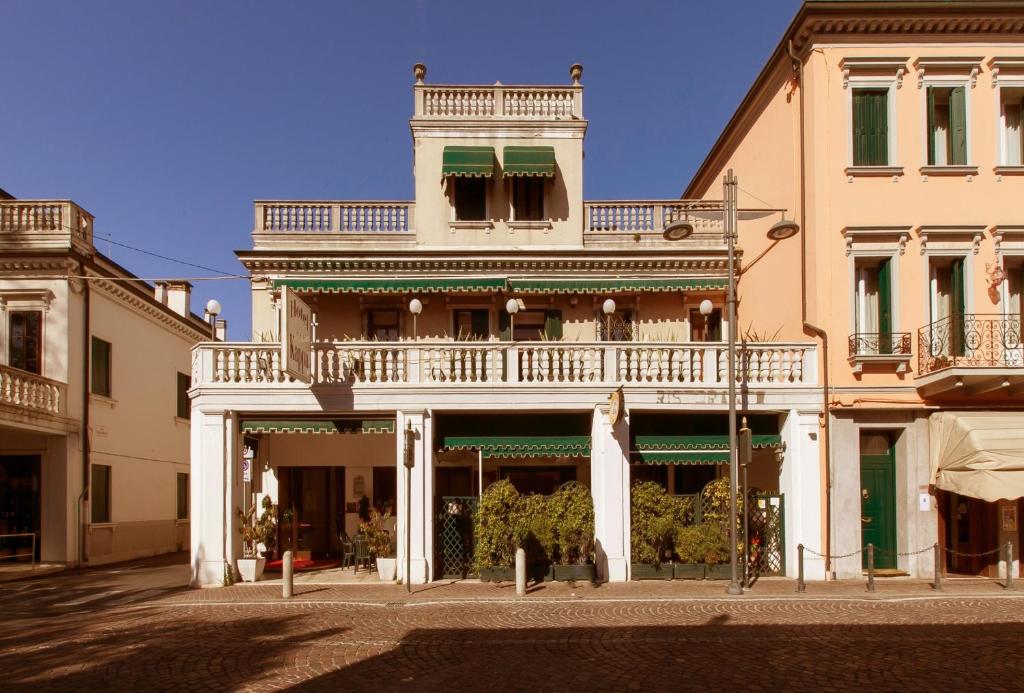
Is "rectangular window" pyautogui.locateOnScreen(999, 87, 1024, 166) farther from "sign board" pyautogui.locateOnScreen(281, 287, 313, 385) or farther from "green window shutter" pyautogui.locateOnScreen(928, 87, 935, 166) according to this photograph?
"sign board" pyautogui.locateOnScreen(281, 287, 313, 385)

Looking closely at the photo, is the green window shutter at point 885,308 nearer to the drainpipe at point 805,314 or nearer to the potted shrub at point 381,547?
the drainpipe at point 805,314

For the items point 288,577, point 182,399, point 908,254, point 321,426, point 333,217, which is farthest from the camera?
point 182,399

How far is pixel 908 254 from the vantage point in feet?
51.0

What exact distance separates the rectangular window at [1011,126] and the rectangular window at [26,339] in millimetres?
23478

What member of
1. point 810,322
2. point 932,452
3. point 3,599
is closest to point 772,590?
point 932,452

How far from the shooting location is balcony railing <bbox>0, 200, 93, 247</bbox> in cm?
1888

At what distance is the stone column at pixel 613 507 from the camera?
14.9 metres

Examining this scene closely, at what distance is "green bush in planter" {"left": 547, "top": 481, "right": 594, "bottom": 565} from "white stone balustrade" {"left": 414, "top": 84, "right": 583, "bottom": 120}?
10.2 m

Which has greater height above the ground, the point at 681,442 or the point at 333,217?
the point at 333,217

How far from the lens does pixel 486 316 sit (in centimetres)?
1873

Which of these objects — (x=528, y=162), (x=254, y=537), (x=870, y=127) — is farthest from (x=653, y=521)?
(x=870, y=127)

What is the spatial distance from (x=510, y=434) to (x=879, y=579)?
8122mm

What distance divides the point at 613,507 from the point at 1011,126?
12148 millimetres

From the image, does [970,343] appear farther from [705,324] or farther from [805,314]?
[705,324]
